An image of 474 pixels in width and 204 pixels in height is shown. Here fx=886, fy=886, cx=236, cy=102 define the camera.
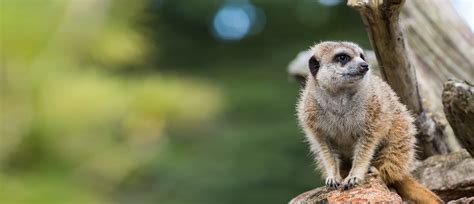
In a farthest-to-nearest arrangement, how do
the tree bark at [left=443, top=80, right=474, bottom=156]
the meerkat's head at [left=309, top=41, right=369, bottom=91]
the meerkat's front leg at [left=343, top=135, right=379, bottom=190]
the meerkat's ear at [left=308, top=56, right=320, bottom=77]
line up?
the meerkat's ear at [left=308, top=56, right=320, bottom=77], the meerkat's head at [left=309, top=41, right=369, bottom=91], the meerkat's front leg at [left=343, top=135, right=379, bottom=190], the tree bark at [left=443, top=80, right=474, bottom=156]

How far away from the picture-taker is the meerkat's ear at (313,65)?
400 cm

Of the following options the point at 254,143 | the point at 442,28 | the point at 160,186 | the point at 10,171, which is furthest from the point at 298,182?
the point at 10,171

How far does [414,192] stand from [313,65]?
2.38ft

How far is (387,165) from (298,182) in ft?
20.4

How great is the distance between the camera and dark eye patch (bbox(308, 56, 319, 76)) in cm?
400

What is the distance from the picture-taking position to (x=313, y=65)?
4012 millimetres

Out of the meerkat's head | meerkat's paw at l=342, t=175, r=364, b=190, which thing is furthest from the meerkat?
meerkat's paw at l=342, t=175, r=364, b=190

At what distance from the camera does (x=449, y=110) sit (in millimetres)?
3432

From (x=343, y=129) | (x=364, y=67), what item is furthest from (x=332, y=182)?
(x=364, y=67)

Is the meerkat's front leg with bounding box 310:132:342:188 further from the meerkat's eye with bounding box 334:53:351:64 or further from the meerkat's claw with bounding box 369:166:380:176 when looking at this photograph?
the meerkat's eye with bounding box 334:53:351:64

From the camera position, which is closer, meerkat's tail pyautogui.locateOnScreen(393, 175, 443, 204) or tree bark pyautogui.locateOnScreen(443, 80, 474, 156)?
tree bark pyautogui.locateOnScreen(443, 80, 474, 156)

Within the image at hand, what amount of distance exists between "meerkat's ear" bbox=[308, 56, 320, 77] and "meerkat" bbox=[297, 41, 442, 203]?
14 mm

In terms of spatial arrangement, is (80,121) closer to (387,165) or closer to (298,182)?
(387,165)

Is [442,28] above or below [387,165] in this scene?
above
